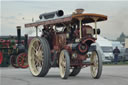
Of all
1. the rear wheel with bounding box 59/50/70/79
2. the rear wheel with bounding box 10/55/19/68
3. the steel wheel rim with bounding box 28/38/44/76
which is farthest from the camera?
the rear wheel with bounding box 10/55/19/68

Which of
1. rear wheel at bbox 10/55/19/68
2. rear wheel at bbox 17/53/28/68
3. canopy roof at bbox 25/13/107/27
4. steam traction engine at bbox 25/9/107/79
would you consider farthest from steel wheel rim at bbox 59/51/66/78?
rear wheel at bbox 10/55/19/68

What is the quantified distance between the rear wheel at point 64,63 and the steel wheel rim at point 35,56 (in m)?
1.34

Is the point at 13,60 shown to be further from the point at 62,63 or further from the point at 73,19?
the point at 73,19

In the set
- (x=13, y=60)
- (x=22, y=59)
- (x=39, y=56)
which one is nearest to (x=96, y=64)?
(x=39, y=56)

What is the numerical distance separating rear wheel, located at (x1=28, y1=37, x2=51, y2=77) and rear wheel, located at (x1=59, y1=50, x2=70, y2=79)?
0.90 m

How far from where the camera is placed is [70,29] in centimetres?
1335

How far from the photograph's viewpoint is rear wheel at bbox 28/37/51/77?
13.4 m

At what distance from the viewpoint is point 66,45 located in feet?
42.5

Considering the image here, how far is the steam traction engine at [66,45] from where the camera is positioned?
1234 cm

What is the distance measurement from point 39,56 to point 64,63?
190cm

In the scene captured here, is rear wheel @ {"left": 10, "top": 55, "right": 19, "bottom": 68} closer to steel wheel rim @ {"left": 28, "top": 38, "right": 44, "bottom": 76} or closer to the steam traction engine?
the steam traction engine

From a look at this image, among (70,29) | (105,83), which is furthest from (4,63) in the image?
(105,83)

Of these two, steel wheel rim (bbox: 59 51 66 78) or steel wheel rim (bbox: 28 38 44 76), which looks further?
steel wheel rim (bbox: 28 38 44 76)

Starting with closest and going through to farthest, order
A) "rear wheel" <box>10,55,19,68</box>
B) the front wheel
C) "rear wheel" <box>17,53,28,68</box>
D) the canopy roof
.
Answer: the canopy roof → the front wheel → "rear wheel" <box>17,53,28,68</box> → "rear wheel" <box>10,55,19,68</box>
